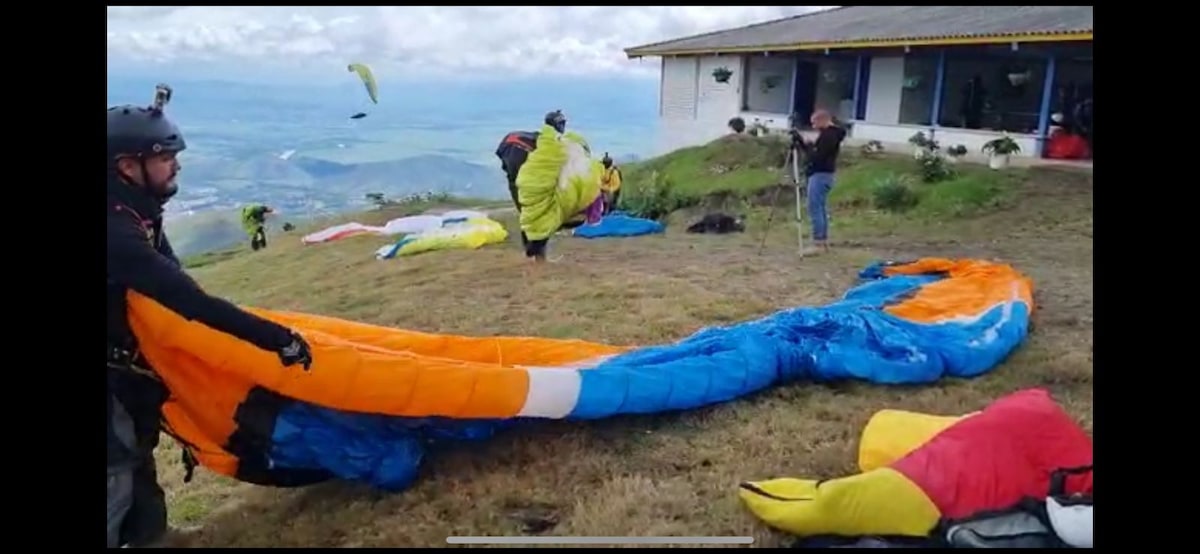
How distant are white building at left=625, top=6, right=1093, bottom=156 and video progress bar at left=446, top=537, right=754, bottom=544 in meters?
7.48

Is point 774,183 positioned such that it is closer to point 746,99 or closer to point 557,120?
point 557,120

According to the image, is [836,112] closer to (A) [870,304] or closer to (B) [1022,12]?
(B) [1022,12]

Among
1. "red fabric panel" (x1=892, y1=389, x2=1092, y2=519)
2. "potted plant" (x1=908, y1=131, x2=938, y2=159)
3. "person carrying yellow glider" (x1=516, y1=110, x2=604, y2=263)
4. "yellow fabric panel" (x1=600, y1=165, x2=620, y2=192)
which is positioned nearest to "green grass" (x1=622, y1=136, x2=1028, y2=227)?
"potted plant" (x1=908, y1=131, x2=938, y2=159)

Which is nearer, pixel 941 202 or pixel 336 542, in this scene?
pixel 336 542

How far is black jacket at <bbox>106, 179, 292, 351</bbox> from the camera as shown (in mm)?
2135

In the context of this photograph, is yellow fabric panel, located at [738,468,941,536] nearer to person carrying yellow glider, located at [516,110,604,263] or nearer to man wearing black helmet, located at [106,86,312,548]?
man wearing black helmet, located at [106,86,312,548]

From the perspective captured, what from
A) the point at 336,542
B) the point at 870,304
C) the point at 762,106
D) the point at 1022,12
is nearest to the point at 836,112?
the point at 762,106

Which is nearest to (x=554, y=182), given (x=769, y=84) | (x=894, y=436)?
(x=894, y=436)

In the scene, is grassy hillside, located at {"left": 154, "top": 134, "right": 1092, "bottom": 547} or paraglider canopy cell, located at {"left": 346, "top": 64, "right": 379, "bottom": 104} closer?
grassy hillside, located at {"left": 154, "top": 134, "right": 1092, "bottom": 547}

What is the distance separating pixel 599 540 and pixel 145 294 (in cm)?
123

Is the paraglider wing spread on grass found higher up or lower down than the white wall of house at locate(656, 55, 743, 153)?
lower down

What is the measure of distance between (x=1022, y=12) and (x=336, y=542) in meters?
9.43
